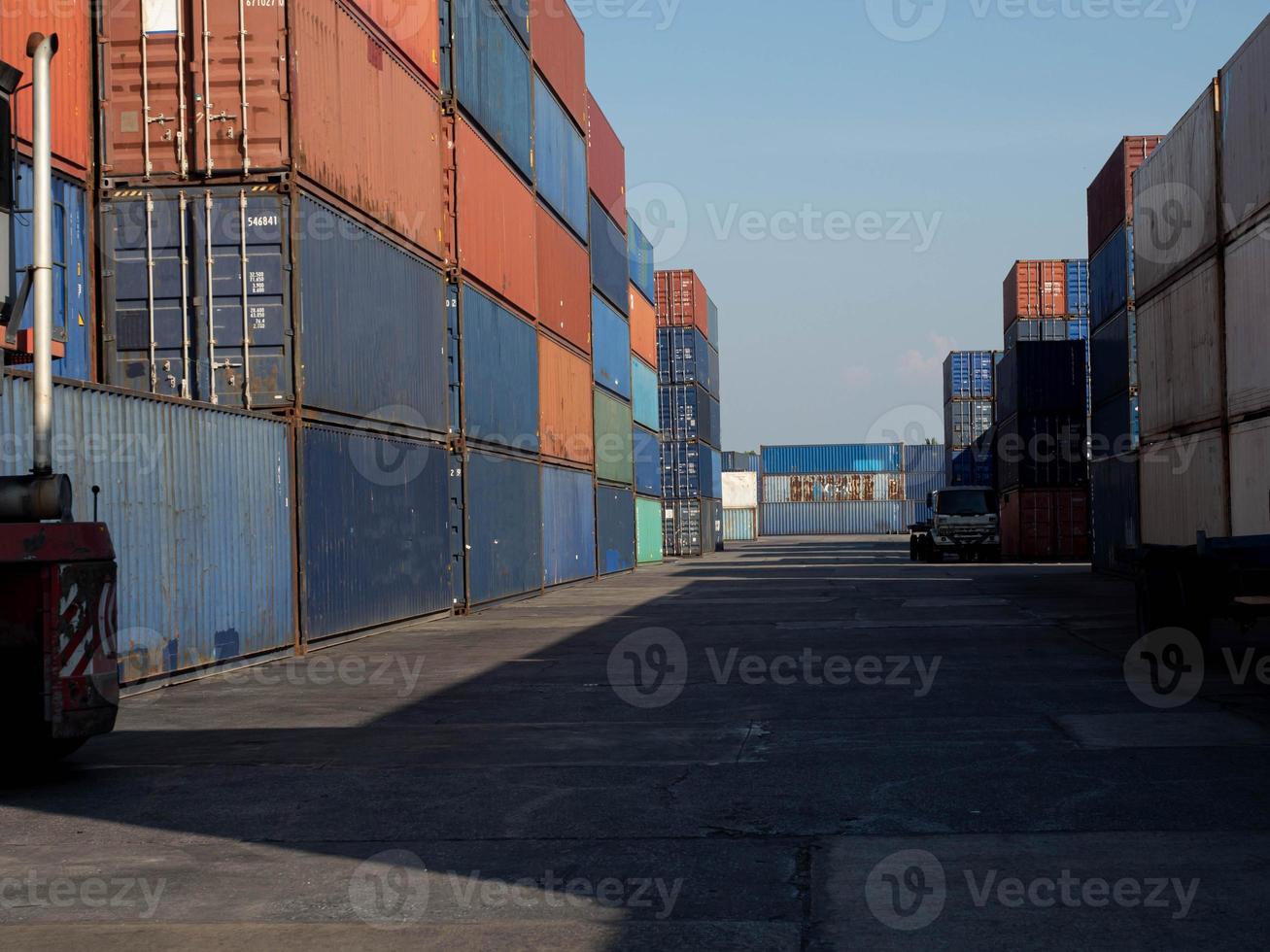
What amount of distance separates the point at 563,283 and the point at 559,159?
2.98 metres

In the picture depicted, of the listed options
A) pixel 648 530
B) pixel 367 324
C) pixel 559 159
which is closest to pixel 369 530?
pixel 367 324

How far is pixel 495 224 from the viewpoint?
2608 cm

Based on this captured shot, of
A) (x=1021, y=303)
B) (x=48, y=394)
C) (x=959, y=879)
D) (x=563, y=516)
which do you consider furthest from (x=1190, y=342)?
(x=1021, y=303)

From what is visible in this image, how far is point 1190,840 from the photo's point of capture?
21.3 feet

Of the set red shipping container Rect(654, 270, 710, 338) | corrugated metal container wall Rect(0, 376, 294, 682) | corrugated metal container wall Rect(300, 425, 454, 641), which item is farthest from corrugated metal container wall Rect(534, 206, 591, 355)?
red shipping container Rect(654, 270, 710, 338)

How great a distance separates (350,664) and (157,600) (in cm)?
283

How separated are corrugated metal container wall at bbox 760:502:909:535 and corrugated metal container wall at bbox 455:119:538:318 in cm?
7609

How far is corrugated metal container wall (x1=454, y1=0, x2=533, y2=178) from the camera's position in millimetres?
24281

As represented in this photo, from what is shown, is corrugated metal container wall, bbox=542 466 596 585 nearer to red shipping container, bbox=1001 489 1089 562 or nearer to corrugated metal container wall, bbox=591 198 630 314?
corrugated metal container wall, bbox=591 198 630 314

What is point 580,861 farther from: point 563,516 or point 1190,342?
point 563,516

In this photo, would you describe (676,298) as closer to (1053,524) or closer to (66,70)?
(1053,524)

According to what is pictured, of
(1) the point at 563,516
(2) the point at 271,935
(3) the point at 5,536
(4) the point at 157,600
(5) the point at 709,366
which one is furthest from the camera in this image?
(5) the point at 709,366

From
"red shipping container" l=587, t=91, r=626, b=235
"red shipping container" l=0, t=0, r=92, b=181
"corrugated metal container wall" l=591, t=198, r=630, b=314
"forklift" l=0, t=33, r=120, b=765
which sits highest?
"red shipping container" l=587, t=91, r=626, b=235

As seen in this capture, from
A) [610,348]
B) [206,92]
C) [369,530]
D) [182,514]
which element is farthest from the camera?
[610,348]
